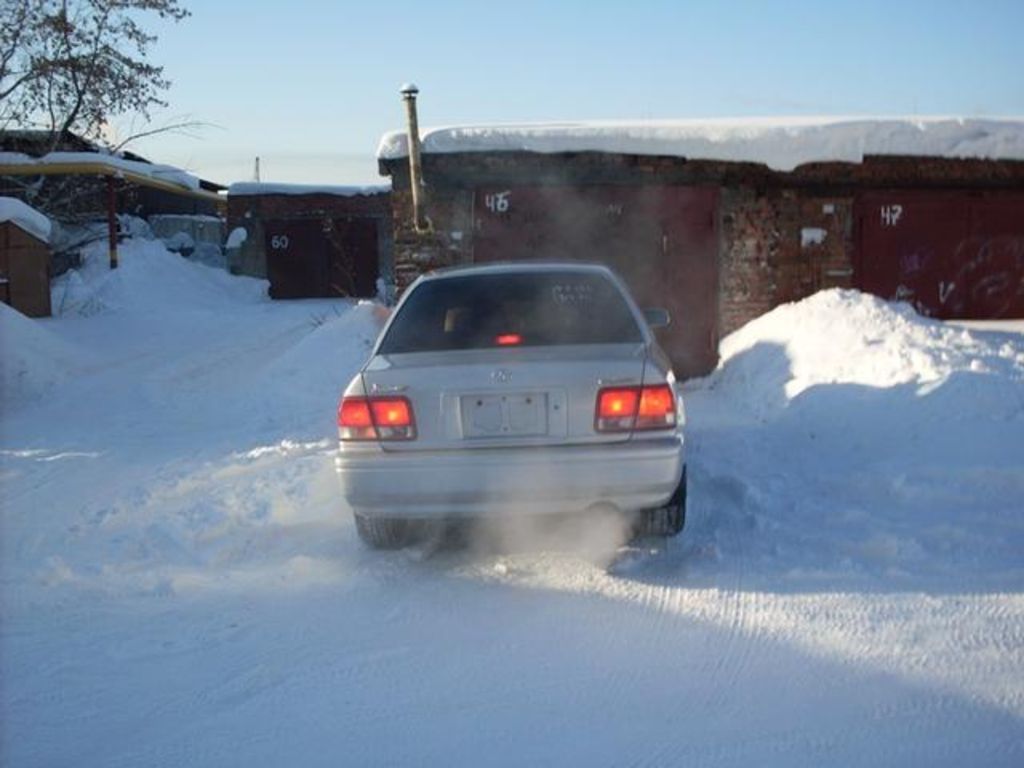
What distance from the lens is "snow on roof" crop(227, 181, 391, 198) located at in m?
24.8

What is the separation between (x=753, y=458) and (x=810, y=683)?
317 centimetres

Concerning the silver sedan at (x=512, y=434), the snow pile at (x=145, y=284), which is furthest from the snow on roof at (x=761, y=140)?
the snow pile at (x=145, y=284)

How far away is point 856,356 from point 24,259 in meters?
12.7

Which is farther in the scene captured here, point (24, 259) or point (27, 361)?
point (24, 259)

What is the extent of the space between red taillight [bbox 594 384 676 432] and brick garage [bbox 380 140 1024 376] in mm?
6016

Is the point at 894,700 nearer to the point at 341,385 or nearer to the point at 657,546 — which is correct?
the point at 657,546

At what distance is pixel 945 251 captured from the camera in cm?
1066

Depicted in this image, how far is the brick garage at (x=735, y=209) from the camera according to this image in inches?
394

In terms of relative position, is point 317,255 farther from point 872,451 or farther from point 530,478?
point 530,478

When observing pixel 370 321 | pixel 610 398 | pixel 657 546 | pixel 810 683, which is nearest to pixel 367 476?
pixel 610 398

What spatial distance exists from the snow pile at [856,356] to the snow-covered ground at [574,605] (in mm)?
38

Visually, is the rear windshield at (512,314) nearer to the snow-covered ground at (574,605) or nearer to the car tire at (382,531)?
the car tire at (382,531)

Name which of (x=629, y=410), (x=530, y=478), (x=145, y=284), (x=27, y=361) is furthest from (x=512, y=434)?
(x=145, y=284)

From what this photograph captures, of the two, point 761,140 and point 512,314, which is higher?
point 761,140
